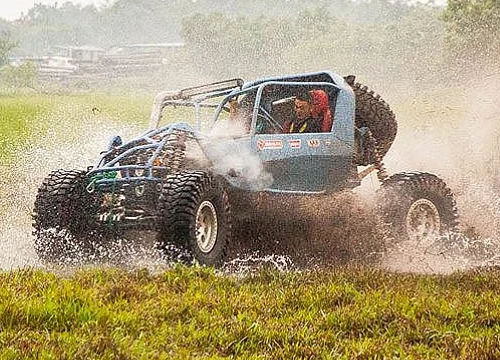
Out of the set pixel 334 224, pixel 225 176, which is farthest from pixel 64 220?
pixel 334 224

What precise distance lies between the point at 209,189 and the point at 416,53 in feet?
68.0

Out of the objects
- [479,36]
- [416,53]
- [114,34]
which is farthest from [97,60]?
[479,36]

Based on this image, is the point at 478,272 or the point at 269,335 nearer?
the point at 269,335

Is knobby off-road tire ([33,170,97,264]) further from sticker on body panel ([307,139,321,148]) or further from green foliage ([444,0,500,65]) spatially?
green foliage ([444,0,500,65])

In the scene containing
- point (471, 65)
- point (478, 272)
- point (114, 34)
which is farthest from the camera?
point (114, 34)

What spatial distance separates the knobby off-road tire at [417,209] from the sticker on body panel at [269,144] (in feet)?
4.27

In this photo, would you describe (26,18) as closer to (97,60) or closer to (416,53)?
(97,60)

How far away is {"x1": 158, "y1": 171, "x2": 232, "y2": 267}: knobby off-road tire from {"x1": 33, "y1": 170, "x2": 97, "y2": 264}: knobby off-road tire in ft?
3.23

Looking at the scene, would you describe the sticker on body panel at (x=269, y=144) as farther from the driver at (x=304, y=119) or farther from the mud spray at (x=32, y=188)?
the mud spray at (x=32, y=188)

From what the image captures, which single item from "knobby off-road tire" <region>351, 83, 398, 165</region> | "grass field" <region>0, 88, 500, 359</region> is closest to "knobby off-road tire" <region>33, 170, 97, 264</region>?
"grass field" <region>0, 88, 500, 359</region>

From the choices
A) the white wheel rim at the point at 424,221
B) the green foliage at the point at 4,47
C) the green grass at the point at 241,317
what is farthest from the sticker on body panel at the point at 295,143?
the green foliage at the point at 4,47

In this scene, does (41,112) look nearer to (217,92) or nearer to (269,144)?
(217,92)

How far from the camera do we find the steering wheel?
9.77 m

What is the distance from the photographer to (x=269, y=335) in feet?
17.0
